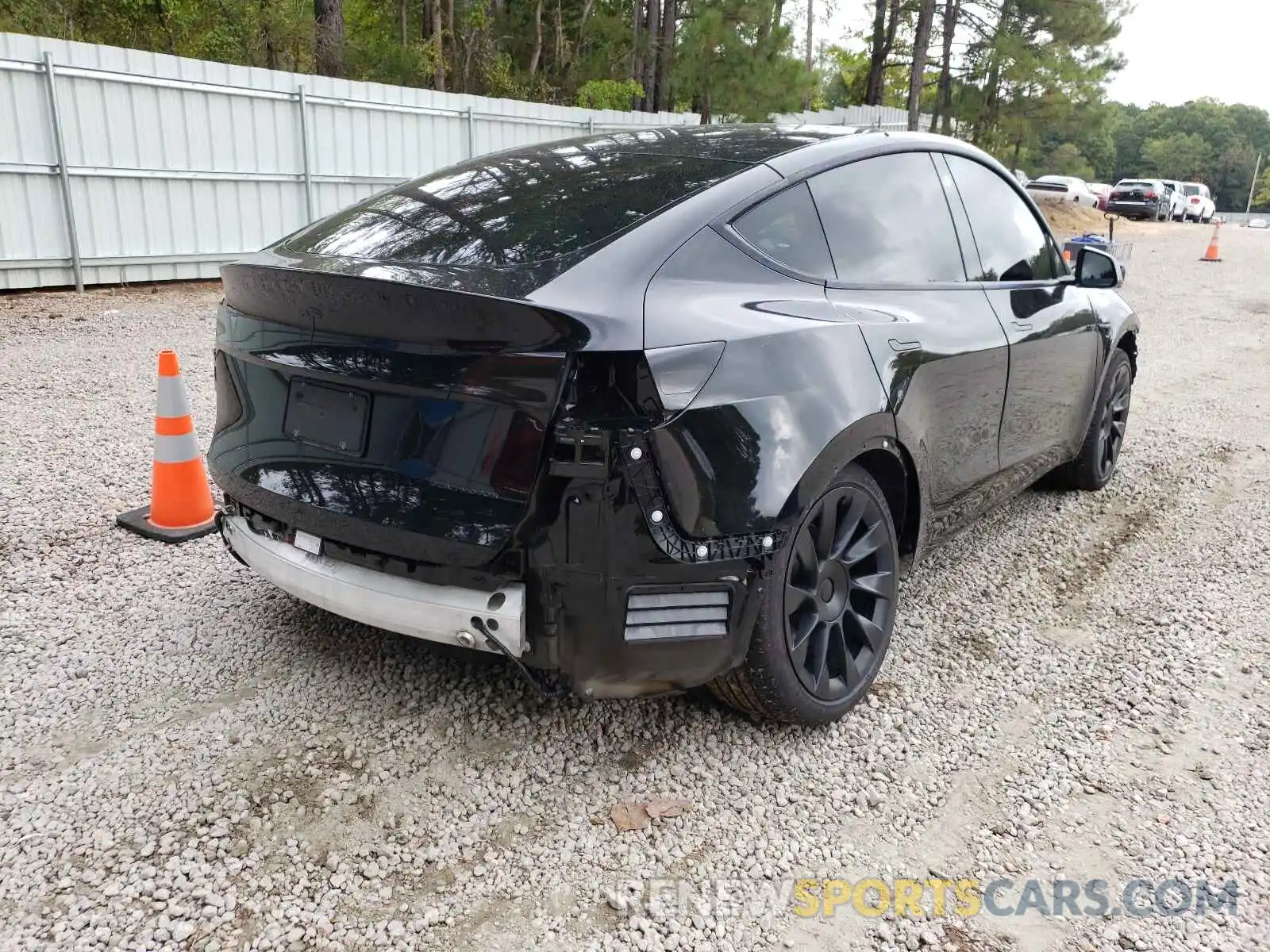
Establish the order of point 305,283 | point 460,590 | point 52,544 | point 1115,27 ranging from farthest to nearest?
point 1115,27
point 52,544
point 305,283
point 460,590

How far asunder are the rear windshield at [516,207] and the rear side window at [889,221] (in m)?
0.37

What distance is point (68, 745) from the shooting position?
8.61 ft

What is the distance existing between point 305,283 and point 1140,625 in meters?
3.11

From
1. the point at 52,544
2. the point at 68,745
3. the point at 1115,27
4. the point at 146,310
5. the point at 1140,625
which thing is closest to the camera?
the point at 68,745

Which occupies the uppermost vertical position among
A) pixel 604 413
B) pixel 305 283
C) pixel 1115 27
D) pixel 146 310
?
pixel 1115 27

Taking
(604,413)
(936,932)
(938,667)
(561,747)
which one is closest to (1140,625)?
(938,667)

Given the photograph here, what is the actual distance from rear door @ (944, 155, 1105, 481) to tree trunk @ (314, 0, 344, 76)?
42.2 ft

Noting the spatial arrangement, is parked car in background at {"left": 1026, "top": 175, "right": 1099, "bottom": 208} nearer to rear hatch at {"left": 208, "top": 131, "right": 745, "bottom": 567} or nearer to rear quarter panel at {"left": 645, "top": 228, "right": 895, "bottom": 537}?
rear quarter panel at {"left": 645, "top": 228, "right": 895, "bottom": 537}

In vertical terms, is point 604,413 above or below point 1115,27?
below

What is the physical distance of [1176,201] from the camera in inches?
1604

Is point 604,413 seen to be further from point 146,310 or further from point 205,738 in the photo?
point 146,310

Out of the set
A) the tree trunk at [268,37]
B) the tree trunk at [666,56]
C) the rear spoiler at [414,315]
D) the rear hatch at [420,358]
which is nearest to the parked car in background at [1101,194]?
the tree trunk at [666,56]

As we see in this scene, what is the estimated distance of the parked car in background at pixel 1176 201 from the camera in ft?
131

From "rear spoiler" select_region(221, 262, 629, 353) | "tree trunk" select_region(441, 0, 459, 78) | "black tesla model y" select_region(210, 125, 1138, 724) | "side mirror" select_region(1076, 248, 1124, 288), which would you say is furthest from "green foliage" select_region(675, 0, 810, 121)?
"rear spoiler" select_region(221, 262, 629, 353)
